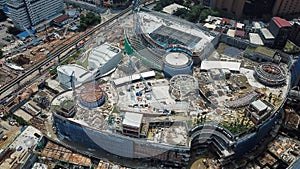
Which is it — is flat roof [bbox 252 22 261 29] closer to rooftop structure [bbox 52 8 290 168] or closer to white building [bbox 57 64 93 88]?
rooftop structure [bbox 52 8 290 168]

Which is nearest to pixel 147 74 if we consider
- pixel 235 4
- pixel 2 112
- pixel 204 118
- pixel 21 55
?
pixel 204 118

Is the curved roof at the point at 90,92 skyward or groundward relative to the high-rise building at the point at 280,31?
groundward

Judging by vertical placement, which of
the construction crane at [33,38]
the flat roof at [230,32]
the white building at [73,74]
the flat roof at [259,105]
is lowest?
the construction crane at [33,38]

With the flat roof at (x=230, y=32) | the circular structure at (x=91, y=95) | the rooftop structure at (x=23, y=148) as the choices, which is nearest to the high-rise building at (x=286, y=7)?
the flat roof at (x=230, y=32)

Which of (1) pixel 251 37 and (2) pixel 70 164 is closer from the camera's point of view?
(2) pixel 70 164

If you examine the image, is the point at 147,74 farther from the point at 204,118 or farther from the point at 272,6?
the point at 272,6

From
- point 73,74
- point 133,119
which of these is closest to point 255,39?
point 133,119

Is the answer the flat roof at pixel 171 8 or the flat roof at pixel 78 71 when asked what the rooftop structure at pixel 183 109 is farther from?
the flat roof at pixel 171 8
